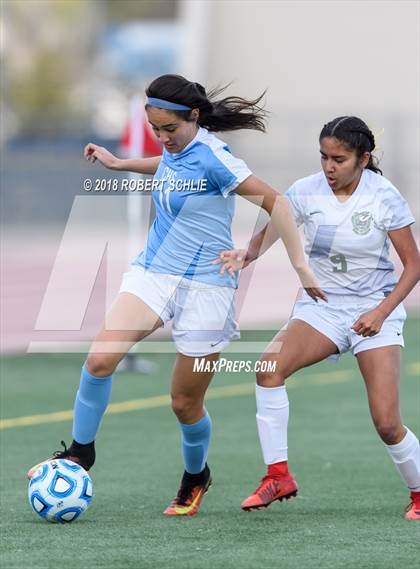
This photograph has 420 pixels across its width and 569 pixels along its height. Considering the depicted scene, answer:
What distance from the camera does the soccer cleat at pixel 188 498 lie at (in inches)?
278

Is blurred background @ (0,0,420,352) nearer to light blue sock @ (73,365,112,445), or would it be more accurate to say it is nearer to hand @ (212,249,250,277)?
light blue sock @ (73,365,112,445)

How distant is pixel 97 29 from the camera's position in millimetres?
70438

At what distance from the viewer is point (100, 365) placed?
265 inches

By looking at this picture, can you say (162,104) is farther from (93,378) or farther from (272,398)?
(272,398)

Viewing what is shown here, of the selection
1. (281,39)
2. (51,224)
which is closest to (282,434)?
(51,224)

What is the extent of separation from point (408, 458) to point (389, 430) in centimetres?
24

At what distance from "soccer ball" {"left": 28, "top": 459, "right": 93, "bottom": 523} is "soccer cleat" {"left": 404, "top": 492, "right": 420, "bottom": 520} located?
167 cm

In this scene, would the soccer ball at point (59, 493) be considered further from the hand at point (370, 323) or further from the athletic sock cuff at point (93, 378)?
the hand at point (370, 323)

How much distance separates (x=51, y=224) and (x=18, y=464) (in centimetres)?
1809

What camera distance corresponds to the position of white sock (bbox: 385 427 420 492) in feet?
22.5

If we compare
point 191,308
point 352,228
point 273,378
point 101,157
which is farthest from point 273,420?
point 101,157

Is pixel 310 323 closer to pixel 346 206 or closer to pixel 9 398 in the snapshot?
pixel 346 206

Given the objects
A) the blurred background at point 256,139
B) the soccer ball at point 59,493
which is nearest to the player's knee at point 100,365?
the soccer ball at point 59,493

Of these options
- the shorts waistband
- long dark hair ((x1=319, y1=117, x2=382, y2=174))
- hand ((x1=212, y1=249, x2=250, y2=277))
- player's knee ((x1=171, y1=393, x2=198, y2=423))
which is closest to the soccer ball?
player's knee ((x1=171, y1=393, x2=198, y2=423))
